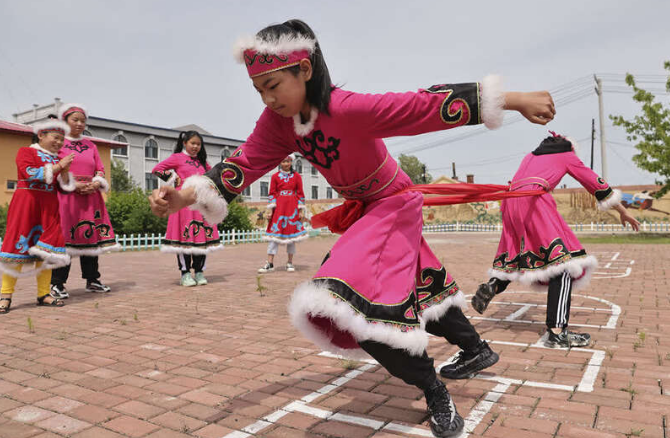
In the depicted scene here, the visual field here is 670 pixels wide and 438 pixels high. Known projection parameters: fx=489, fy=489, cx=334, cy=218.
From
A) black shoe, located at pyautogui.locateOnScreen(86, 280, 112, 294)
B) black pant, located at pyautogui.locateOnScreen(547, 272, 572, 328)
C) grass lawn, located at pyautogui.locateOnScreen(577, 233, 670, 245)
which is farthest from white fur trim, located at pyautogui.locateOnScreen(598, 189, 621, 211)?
grass lawn, located at pyautogui.locateOnScreen(577, 233, 670, 245)

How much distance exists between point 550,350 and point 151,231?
701 inches

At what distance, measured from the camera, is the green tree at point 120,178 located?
36094 mm

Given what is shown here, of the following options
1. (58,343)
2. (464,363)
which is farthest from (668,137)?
A: (58,343)

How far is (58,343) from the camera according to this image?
4.40m

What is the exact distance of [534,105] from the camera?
2295 mm

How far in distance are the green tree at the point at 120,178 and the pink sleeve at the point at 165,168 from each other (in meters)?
31.0

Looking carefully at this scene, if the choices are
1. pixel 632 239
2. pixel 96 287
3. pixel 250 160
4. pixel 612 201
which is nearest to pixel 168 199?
pixel 250 160

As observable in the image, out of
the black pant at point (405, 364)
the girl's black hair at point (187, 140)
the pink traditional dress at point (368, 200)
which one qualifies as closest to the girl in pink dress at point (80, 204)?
the girl's black hair at point (187, 140)

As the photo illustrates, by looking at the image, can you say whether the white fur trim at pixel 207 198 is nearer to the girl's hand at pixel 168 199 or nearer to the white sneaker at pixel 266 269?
the girl's hand at pixel 168 199

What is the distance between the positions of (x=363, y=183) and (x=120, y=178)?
1478 inches

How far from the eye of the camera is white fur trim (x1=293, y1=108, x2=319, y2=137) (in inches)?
99.4

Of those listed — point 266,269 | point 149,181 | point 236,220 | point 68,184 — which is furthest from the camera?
point 149,181

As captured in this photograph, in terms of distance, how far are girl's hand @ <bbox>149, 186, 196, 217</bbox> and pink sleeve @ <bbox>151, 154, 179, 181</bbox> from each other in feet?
15.9

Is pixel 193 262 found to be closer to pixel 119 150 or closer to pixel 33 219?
pixel 33 219
